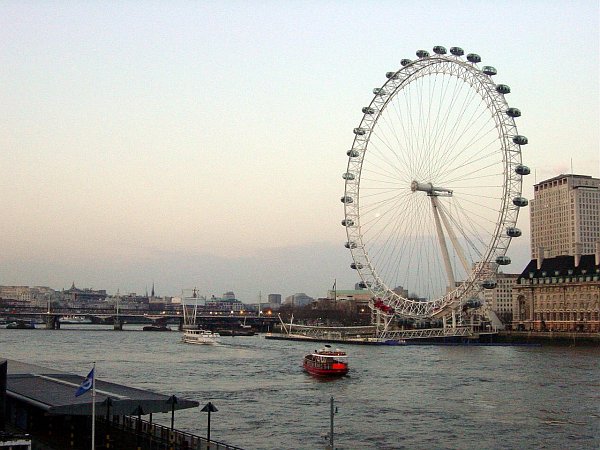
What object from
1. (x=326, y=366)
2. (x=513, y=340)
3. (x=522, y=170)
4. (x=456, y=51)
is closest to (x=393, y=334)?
(x=513, y=340)

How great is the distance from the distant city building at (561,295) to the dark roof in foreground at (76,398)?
295 ft

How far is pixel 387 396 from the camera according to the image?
152ft

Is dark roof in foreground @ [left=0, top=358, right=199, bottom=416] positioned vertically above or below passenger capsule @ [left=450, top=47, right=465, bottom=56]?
below

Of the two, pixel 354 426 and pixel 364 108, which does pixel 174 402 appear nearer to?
pixel 354 426

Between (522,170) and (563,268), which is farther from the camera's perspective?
(563,268)

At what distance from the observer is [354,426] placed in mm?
35031

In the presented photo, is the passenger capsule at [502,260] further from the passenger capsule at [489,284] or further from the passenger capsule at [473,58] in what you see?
the passenger capsule at [473,58]

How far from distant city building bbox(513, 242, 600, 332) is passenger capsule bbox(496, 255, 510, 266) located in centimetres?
3228

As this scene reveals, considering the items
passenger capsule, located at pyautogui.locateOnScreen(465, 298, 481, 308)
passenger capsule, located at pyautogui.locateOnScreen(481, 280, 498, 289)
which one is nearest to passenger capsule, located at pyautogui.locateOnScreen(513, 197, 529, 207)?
passenger capsule, located at pyautogui.locateOnScreen(481, 280, 498, 289)

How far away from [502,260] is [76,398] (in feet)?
200

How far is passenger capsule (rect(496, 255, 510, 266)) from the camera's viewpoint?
77375 millimetres

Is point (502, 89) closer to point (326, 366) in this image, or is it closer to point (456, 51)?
point (456, 51)

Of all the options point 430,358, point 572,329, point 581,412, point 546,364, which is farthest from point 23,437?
point 572,329

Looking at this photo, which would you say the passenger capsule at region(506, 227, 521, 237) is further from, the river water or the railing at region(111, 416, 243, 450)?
the railing at region(111, 416, 243, 450)
